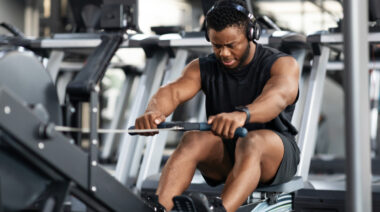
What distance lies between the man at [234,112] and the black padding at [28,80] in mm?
309

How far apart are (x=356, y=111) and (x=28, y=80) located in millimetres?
1043

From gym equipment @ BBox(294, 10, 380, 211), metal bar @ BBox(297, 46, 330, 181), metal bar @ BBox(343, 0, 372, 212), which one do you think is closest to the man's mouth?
metal bar @ BBox(343, 0, 372, 212)

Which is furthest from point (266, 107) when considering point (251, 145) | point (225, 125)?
point (225, 125)

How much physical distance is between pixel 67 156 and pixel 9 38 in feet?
8.65

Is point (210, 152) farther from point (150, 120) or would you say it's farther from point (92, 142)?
point (92, 142)

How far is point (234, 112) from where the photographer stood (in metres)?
2.17

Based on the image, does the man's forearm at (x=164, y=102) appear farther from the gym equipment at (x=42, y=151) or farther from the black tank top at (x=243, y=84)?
the gym equipment at (x=42, y=151)

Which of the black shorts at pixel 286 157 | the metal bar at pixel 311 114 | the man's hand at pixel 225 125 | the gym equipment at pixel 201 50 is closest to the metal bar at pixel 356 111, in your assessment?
the man's hand at pixel 225 125

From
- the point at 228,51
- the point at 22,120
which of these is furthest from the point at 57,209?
the point at 228,51

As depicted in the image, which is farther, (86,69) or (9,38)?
(9,38)

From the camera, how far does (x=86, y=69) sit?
2.27 metres

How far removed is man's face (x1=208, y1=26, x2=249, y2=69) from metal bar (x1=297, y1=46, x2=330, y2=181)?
4.10 ft

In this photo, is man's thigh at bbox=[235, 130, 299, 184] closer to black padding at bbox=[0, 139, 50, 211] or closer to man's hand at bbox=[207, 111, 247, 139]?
man's hand at bbox=[207, 111, 247, 139]

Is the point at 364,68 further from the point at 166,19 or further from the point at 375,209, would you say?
the point at 166,19
